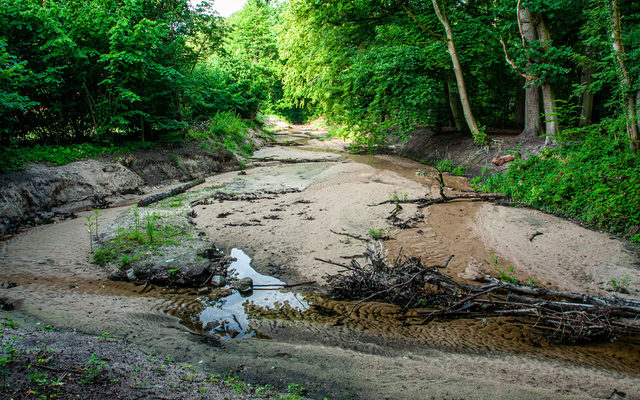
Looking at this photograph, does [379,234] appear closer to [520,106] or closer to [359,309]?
[359,309]

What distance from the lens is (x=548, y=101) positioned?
10.4 metres

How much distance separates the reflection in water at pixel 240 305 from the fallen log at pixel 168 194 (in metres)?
4.67

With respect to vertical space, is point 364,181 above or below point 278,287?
above

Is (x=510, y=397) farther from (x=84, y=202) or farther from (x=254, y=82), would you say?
(x=254, y=82)

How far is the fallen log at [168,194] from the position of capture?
8.85 meters

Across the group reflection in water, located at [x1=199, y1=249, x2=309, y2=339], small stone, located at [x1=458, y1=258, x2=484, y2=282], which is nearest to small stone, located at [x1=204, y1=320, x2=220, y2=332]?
reflection in water, located at [x1=199, y1=249, x2=309, y2=339]

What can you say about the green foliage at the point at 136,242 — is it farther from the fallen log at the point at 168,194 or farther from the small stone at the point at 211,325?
the fallen log at the point at 168,194

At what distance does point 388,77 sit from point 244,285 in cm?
1003

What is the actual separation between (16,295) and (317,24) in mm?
15080

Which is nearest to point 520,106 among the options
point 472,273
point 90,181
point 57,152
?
point 472,273

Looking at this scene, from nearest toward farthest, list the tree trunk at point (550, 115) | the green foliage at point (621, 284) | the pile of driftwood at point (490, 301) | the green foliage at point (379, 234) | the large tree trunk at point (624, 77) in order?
the pile of driftwood at point (490, 301), the green foliage at point (621, 284), the green foliage at point (379, 234), the large tree trunk at point (624, 77), the tree trunk at point (550, 115)

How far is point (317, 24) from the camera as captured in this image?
604 inches

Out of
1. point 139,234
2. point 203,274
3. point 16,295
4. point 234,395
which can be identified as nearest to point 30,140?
point 139,234

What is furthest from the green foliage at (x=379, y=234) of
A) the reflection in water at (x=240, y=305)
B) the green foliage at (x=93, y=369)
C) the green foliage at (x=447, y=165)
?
the green foliage at (x=447, y=165)
